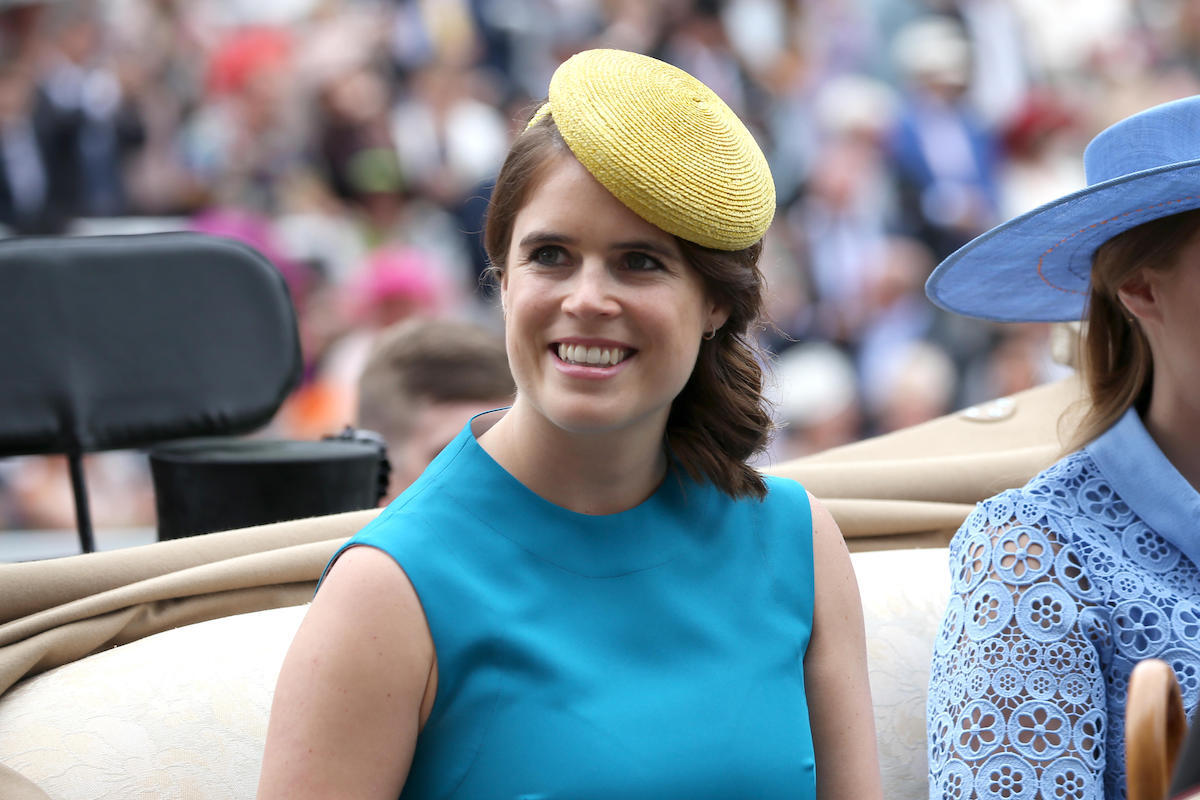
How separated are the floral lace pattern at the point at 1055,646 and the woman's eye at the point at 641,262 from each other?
0.56 metres

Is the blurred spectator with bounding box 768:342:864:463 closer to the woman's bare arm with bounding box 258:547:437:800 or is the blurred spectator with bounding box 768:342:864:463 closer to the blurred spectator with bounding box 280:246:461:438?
the blurred spectator with bounding box 280:246:461:438

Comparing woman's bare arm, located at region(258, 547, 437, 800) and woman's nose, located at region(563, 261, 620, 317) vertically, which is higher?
woman's nose, located at region(563, 261, 620, 317)

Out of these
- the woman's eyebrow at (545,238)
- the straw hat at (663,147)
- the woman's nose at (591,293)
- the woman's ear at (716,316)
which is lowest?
the woman's ear at (716,316)

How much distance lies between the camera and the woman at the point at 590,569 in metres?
1.34

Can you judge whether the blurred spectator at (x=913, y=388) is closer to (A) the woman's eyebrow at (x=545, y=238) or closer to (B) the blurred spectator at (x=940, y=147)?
(B) the blurred spectator at (x=940, y=147)

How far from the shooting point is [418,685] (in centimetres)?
134

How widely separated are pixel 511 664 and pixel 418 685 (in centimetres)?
10

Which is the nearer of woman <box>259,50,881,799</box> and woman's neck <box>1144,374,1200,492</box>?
woman <box>259,50,881,799</box>

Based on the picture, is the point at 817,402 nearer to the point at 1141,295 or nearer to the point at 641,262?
the point at 1141,295

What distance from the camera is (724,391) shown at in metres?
1.62

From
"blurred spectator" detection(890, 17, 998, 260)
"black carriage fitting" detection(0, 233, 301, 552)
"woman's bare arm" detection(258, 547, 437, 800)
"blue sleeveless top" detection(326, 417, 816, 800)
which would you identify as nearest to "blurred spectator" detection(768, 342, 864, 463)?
"blurred spectator" detection(890, 17, 998, 260)

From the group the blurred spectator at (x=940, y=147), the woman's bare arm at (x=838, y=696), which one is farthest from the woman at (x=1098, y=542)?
the blurred spectator at (x=940, y=147)

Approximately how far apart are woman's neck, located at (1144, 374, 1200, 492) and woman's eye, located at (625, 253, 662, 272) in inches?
27.1

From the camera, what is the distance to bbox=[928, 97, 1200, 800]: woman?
1595 millimetres
